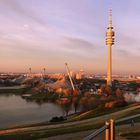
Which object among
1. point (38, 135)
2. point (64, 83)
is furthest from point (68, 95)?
point (38, 135)

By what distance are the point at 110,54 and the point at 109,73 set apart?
3152 millimetres

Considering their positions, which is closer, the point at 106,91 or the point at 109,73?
the point at 106,91

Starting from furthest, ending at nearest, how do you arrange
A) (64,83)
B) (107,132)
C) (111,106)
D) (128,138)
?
(64,83) < (111,106) < (128,138) < (107,132)

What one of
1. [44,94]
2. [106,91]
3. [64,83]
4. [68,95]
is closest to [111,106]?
[106,91]

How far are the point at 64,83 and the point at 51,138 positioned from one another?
54.3m

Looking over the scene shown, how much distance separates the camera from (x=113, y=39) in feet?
172

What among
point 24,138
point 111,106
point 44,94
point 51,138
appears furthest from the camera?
point 44,94

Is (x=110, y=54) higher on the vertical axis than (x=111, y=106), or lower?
higher

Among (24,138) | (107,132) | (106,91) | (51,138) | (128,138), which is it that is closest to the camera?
(107,132)

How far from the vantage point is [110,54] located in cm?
5219

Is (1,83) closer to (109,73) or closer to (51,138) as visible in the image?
(109,73)

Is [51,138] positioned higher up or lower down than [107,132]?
lower down

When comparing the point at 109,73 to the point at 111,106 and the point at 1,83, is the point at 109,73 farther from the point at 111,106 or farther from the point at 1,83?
the point at 1,83

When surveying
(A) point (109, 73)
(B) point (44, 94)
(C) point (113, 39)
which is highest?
(C) point (113, 39)
